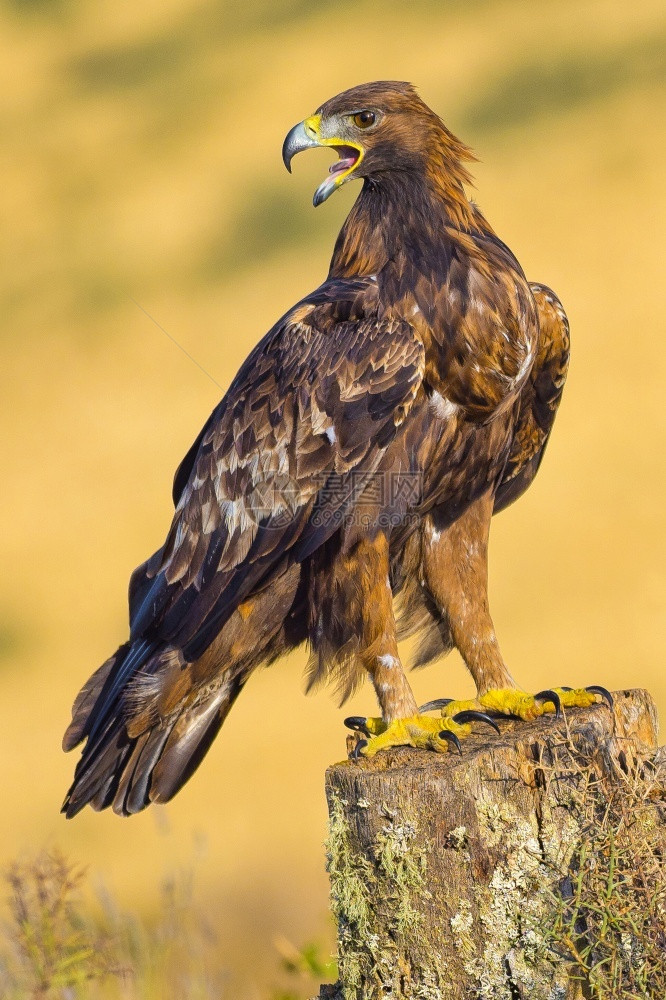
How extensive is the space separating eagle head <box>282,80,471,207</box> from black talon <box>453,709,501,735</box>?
64.7 inches

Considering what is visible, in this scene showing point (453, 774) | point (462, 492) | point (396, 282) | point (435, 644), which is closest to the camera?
point (453, 774)

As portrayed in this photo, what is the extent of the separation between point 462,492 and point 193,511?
0.90 meters

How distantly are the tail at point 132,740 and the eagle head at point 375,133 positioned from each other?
169 centimetres

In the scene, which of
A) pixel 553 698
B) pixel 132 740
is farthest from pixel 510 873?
pixel 132 740

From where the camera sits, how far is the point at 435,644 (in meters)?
4.25

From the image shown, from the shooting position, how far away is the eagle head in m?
3.71

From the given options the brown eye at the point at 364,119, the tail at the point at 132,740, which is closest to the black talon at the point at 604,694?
the tail at the point at 132,740

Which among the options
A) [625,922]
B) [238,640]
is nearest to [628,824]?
[625,922]

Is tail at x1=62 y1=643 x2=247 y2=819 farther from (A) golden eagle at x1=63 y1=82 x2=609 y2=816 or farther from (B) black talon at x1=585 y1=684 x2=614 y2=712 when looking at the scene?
(B) black talon at x1=585 y1=684 x2=614 y2=712

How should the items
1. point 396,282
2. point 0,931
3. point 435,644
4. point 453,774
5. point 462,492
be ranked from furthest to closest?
point 435,644
point 462,492
point 396,282
point 0,931
point 453,774

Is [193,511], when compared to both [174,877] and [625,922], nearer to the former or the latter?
[174,877]

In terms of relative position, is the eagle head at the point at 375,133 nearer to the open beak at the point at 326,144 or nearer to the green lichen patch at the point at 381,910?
the open beak at the point at 326,144

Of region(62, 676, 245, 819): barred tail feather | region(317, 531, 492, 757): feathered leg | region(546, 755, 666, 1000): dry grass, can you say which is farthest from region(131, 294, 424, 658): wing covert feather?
region(546, 755, 666, 1000): dry grass

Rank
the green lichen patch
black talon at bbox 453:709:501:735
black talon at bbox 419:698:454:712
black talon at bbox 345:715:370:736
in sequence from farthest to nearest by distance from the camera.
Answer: black talon at bbox 419:698:454:712 < black talon at bbox 345:715:370:736 < black talon at bbox 453:709:501:735 < the green lichen patch
